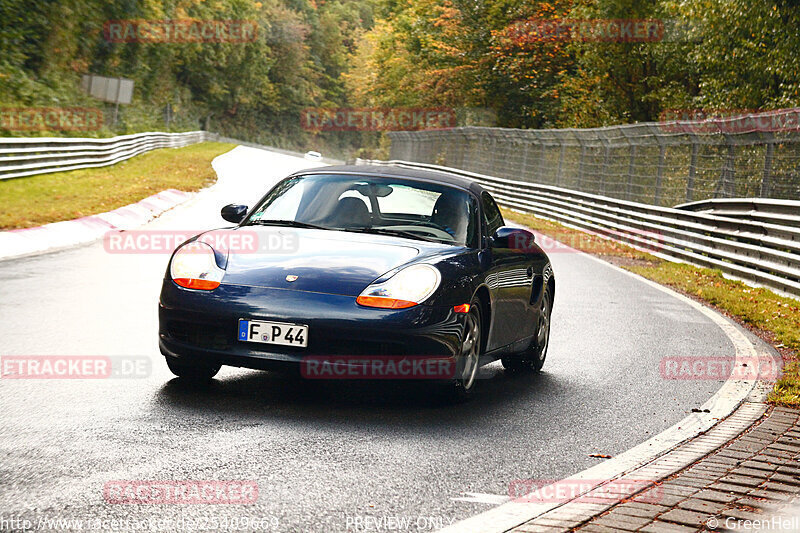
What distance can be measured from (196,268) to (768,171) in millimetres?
11508

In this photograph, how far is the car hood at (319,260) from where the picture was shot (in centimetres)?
639

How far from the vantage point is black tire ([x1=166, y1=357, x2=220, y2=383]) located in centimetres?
673

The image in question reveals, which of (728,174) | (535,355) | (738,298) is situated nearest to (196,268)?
(535,355)

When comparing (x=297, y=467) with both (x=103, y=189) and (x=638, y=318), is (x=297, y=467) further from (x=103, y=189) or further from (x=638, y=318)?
(x=103, y=189)

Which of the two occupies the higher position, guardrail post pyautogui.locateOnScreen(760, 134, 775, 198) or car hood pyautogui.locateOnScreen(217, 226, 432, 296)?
guardrail post pyautogui.locateOnScreen(760, 134, 775, 198)

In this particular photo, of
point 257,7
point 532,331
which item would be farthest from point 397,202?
point 257,7

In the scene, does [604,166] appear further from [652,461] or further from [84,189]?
[652,461]

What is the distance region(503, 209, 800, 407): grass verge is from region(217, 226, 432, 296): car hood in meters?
2.92

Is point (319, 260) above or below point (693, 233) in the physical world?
above

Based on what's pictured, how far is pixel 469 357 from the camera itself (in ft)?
22.3

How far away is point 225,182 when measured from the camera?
36.9 metres

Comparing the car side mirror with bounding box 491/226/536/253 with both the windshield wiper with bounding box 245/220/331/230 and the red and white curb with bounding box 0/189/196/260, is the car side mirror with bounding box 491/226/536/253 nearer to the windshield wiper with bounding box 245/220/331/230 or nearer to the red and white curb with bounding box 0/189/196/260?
the windshield wiper with bounding box 245/220/331/230

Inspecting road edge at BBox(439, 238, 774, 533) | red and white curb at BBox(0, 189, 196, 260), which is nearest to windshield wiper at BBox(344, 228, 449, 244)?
road edge at BBox(439, 238, 774, 533)

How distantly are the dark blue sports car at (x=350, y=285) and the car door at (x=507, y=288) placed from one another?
0.02m
